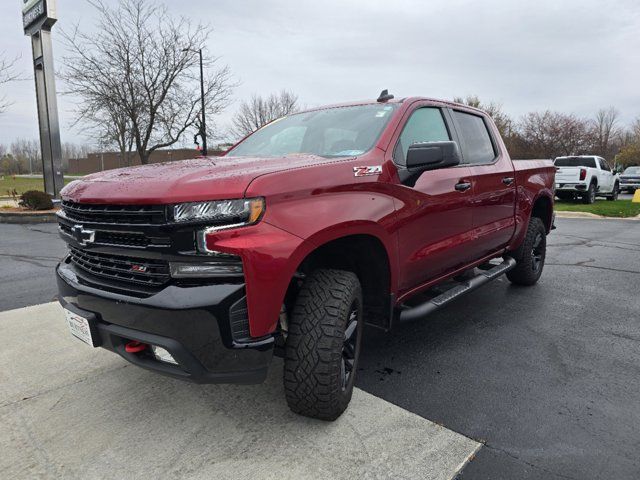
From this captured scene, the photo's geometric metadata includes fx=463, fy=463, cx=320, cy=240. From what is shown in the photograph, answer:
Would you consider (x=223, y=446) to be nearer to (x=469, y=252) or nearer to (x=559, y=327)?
(x=469, y=252)

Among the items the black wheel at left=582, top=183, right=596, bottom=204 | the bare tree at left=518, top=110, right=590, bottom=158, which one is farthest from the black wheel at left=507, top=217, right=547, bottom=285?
the bare tree at left=518, top=110, right=590, bottom=158

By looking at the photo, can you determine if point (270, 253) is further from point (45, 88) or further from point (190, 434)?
point (45, 88)

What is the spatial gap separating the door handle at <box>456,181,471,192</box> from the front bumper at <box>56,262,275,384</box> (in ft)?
6.56

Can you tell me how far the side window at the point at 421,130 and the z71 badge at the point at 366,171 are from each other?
0.26m

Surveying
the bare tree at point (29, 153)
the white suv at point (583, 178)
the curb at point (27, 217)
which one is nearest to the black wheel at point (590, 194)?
the white suv at point (583, 178)

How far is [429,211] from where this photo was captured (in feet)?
10.3

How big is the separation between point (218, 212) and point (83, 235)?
86 cm

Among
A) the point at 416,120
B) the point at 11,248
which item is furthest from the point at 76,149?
the point at 416,120

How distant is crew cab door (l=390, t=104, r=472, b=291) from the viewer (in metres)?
2.96

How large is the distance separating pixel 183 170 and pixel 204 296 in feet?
2.39

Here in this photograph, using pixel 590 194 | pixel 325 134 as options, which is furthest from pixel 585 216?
pixel 325 134

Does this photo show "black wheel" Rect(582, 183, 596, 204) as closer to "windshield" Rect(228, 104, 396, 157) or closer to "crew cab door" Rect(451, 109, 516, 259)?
"crew cab door" Rect(451, 109, 516, 259)

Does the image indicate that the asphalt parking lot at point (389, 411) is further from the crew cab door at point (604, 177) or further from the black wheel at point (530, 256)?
the crew cab door at point (604, 177)

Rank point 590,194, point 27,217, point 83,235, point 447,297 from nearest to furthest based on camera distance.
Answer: point 83,235 < point 447,297 < point 27,217 < point 590,194
